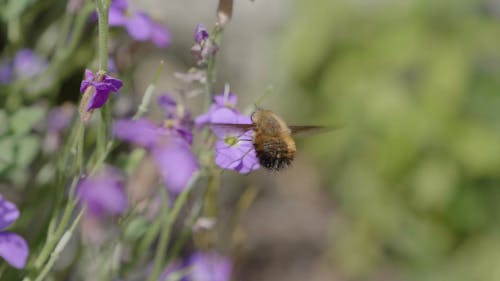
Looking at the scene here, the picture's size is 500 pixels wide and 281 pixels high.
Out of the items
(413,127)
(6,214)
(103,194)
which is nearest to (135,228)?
(103,194)

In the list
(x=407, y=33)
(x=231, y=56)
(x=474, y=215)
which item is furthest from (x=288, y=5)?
(x=474, y=215)

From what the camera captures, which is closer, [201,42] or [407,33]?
[201,42]

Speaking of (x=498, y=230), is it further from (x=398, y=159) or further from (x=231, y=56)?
(x=231, y=56)

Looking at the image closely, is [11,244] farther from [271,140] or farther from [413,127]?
[413,127]

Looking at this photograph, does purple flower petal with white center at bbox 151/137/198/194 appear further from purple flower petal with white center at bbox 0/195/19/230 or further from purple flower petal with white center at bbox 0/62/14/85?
purple flower petal with white center at bbox 0/62/14/85

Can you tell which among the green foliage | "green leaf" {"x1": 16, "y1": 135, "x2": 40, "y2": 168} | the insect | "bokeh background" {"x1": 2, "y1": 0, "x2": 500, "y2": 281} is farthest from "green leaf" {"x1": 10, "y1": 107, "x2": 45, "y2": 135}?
the green foliage
